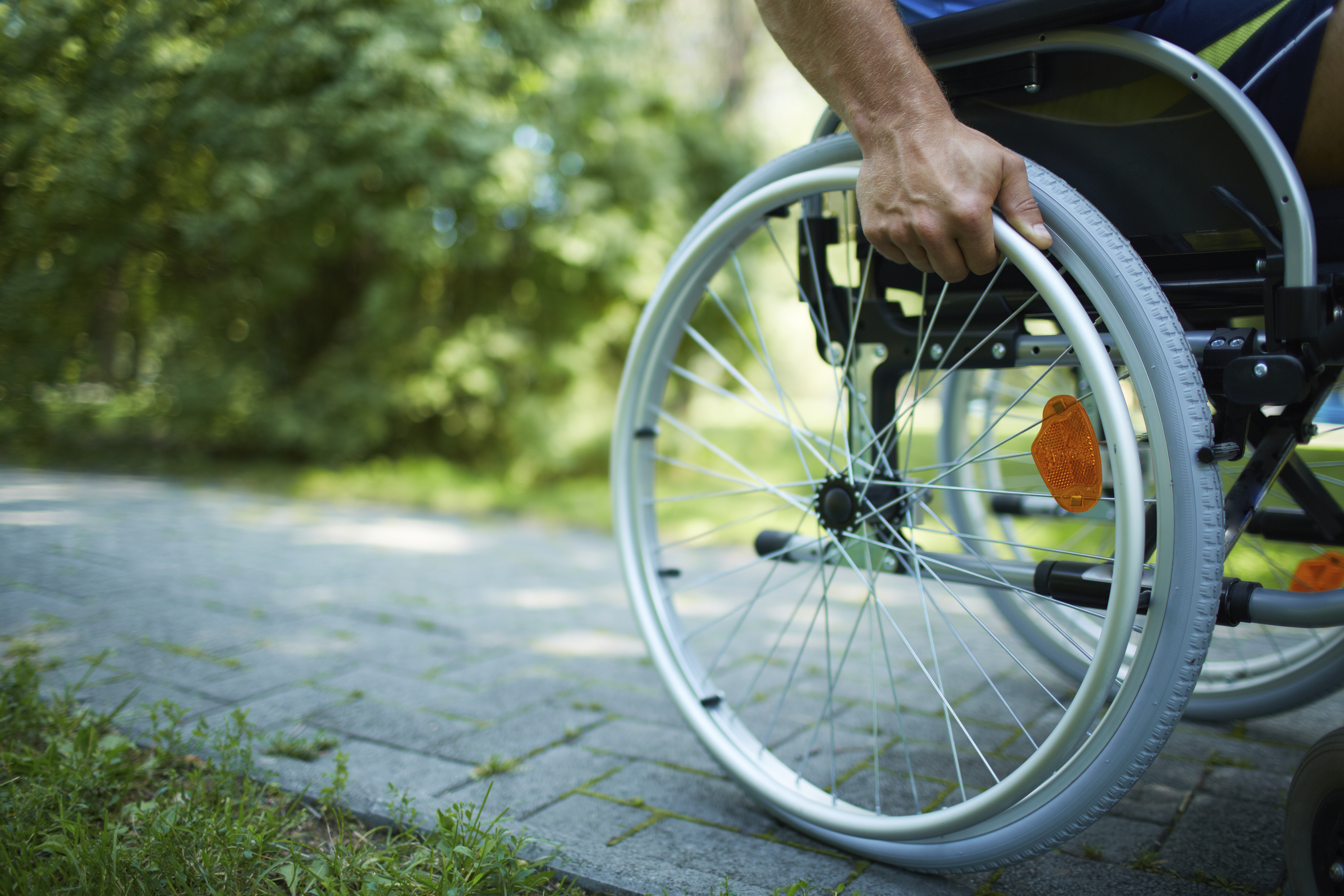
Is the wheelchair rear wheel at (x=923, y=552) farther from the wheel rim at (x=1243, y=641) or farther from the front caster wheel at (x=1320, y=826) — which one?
the front caster wheel at (x=1320, y=826)

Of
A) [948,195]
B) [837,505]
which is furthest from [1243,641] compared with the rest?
[948,195]

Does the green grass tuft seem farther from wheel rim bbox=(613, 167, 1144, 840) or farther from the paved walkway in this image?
wheel rim bbox=(613, 167, 1144, 840)

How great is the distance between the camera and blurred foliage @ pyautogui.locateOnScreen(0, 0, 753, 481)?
204 inches

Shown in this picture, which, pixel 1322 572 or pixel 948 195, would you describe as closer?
pixel 948 195

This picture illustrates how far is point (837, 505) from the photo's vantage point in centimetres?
124

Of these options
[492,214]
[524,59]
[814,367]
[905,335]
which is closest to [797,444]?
[905,335]

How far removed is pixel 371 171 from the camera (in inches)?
216

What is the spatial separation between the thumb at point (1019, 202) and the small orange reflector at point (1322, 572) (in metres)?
0.76

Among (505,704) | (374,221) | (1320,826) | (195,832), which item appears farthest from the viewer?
(374,221)

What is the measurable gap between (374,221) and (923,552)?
5.00 meters

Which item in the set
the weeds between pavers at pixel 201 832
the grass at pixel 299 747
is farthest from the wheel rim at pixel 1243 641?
the grass at pixel 299 747

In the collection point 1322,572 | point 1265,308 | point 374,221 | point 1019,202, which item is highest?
point 374,221

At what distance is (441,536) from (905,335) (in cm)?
322

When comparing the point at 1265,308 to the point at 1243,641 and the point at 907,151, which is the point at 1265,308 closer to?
the point at 907,151
